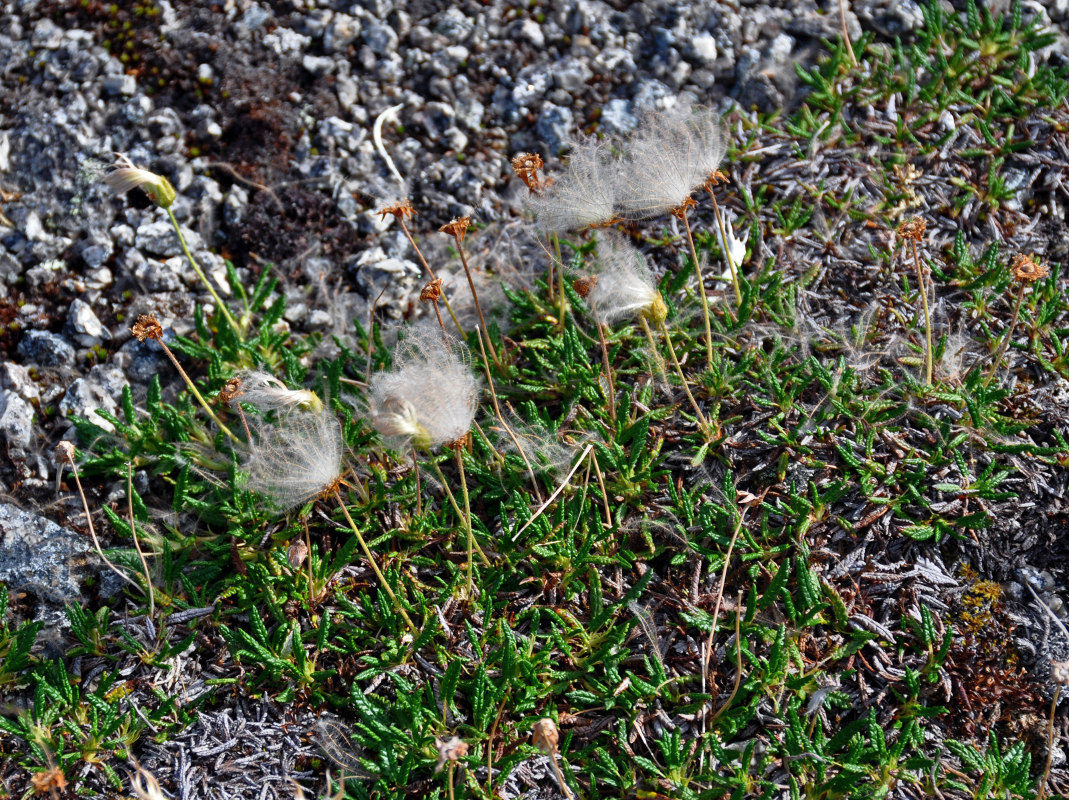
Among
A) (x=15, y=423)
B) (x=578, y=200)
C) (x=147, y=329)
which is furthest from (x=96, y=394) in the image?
(x=578, y=200)

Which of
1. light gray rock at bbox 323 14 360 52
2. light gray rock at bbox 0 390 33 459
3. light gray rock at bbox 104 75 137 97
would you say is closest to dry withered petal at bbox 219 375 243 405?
light gray rock at bbox 0 390 33 459

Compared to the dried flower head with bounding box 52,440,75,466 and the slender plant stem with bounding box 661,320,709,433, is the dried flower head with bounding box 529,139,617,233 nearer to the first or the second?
the slender plant stem with bounding box 661,320,709,433

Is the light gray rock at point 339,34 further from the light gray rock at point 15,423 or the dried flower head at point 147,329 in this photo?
the light gray rock at point 15,423

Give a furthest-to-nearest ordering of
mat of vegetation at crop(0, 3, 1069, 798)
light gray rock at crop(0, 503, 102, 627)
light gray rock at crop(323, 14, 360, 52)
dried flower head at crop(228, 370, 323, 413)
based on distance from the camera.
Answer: light gray rock at crop(323, 14, 360, 52), light gray rock at crop(0, 503, 102, 627), dried flower head at crop(228, 370, 323, 413), mat of vegetation at crop(0, 3, 1069, 798)

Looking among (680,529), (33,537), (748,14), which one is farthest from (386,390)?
(748,14)

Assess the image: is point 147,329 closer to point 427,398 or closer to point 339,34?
point 427,398
